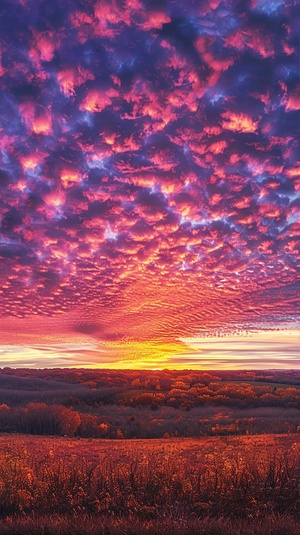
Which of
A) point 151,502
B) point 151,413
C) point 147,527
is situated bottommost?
point 151,413

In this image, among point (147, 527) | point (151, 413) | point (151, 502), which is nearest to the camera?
point (147, 527)

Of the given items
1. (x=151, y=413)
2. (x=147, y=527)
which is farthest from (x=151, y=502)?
(x=151, y=413)

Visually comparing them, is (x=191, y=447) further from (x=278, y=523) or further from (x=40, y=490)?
(x=278, y=523)

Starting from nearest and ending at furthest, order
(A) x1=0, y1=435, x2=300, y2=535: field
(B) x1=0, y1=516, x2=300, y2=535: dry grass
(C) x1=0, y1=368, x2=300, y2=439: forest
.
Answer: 1. (B) x1=0, y1=516, x2=300, y2=535: dry grass
2. (A) x1=0, y1=435, x2=300, y2=535: field
3. (C) x1=0, y1=368, x2=300, y2=439: forest

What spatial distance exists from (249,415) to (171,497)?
117ft

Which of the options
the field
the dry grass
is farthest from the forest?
the dry grass

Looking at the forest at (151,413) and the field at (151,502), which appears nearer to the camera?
the field at (151,502)

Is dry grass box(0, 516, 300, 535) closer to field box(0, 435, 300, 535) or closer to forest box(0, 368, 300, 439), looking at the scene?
field box(0, 435, 300, 535)

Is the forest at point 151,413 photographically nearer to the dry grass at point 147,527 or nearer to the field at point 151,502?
the field at point 151,502

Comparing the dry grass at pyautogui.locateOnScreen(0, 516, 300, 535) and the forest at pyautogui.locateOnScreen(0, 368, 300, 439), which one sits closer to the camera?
the dry grass at pyautogui.locateOnScreen(0, 516, 300, 535)

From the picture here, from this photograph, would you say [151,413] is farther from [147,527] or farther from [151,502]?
[147,527]

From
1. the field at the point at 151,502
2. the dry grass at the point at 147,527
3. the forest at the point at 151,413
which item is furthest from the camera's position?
the forest at the point at 151,413

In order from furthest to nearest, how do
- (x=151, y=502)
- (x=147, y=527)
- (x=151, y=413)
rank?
(x=151, y=413)
(x=151, y=502)
(x=147, y=527)

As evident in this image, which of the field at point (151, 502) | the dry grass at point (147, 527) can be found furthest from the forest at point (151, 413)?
the dry grass at point (147, 527)
